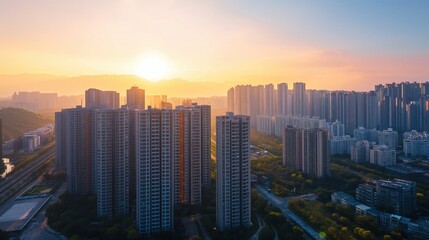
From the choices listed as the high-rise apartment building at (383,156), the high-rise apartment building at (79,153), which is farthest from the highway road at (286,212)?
A: the high-rise apartment building at (383,156)

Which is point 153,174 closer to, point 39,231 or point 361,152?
point 39,231

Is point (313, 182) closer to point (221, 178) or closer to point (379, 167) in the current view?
point (379, 167)

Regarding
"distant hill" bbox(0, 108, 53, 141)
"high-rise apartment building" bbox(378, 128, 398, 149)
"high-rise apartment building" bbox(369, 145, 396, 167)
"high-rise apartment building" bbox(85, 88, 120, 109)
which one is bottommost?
"high-rise apartment building" bbox(369, 145, 396, 167)

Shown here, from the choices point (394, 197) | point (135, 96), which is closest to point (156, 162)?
point (394, 197)

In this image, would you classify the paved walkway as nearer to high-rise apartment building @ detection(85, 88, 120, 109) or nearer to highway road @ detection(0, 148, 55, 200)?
highway road @ detection(0, 148, 55, 200)

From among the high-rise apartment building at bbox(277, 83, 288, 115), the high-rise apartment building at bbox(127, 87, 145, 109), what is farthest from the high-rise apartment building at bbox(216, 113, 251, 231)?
the high-rise apartment building at bbox(277, 83, 288, 115)

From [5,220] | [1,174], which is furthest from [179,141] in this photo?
[1,174]

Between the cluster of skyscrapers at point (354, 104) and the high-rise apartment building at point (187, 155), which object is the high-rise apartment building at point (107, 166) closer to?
the high-rise apartment building at point (187, 155)
